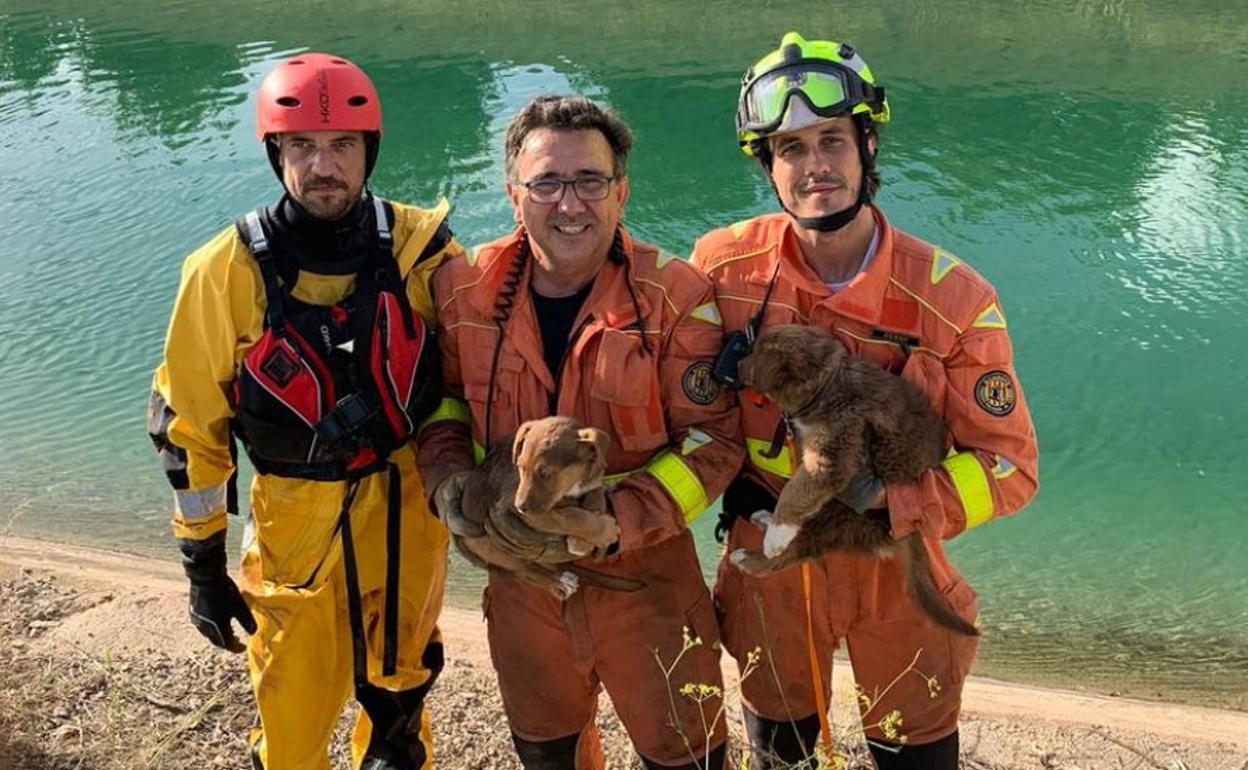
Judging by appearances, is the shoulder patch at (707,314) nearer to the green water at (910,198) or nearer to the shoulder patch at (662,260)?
the shoulder patch at (662,260)

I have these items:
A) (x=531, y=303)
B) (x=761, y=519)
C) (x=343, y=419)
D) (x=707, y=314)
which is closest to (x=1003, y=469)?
(x=761, y=519)

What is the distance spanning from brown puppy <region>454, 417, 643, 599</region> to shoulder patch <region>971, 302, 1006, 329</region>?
1.19 m

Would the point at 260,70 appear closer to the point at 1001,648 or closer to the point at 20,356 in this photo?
the point at 20,356

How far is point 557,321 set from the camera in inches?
133

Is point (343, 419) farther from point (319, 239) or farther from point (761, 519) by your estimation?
point (761, 519)

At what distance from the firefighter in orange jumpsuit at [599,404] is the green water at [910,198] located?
3.58 m

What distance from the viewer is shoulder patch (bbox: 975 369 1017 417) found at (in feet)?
10.3

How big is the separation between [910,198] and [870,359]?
1059 centimetres

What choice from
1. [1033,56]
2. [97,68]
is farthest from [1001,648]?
[97,68]

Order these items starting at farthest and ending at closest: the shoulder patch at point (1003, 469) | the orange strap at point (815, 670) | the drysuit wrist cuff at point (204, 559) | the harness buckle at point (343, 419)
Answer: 1. the drysuit wrist cuff at point (204, 559)
2. the harness buckle at point (343, 419)
3. the orange strap at point (815, 670)
4. the shoulder patch at point (1003, 469)

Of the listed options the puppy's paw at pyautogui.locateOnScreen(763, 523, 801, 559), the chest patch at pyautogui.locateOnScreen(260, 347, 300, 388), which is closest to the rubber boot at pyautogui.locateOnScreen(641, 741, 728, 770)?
the puppy's paw at pyautogui.locateOnScreen(763, 523, 801, 559)

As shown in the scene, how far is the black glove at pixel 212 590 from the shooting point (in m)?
3.72

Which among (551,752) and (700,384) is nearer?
(700,384)

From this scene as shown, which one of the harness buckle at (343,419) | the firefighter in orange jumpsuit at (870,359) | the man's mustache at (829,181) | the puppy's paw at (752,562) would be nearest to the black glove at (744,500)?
the firefighter in orange jumpsuit at (870,359)
